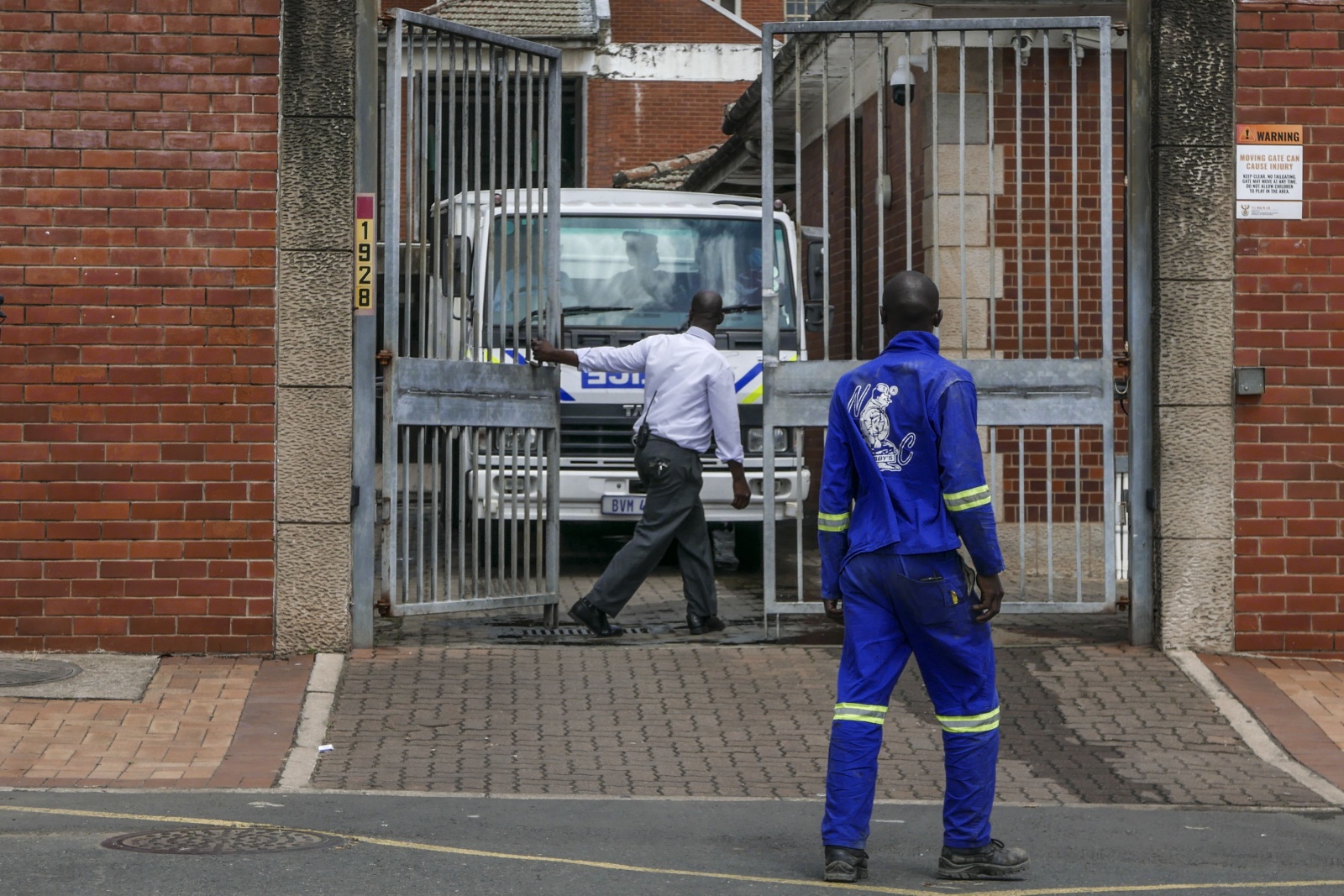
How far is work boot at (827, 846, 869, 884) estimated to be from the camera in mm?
5160

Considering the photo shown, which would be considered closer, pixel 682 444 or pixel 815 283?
pixel 682 444

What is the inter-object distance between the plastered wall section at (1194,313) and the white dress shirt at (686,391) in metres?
2.25

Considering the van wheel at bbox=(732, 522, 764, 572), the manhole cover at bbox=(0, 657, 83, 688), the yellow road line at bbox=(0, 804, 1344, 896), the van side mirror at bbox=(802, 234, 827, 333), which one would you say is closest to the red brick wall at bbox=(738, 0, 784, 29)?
the van wheel at bbox=(732, 522, 764, 572)

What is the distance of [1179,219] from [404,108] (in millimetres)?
3857

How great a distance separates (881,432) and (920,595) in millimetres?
501

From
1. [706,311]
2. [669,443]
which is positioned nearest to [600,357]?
[669,443]

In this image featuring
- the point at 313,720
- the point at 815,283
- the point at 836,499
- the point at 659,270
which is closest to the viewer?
the point at 836,499

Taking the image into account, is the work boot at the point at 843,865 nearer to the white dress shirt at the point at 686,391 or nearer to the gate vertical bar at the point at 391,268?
the gate vertical bar at the point at 391,268

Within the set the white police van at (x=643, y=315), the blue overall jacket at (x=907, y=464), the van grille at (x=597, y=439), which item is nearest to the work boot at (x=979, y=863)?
the blue overall jacket at (x=907, y=464)

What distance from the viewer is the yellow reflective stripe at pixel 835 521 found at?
5.45 meters

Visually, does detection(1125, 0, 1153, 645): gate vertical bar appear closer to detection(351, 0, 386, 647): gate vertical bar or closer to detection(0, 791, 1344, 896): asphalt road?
detection(0, 791, 1344, 896): asphalt road

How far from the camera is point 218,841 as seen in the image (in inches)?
217

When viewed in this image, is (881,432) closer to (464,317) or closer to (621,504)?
(464,317)

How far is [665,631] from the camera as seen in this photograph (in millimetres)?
9711
